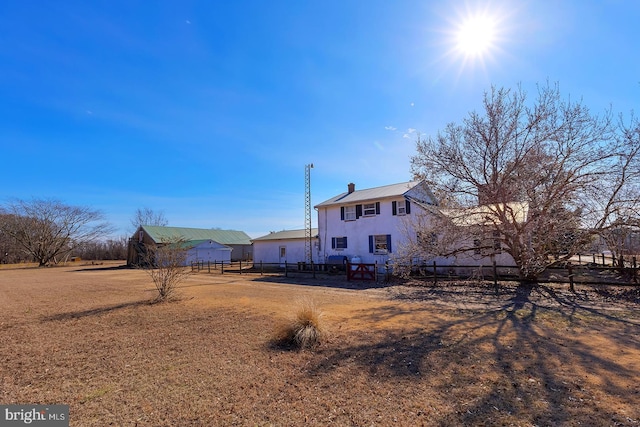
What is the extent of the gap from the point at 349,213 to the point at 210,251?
2437cm

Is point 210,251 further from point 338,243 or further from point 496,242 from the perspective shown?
point 496,242

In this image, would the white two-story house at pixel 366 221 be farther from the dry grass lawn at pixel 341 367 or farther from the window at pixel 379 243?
the dry grass lawn at pixel 341 367

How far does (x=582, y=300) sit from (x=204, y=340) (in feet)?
37.2

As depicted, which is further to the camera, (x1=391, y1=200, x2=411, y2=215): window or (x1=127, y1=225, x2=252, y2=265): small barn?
(x1=127, y1=225, x2=252, y2=265): small barn

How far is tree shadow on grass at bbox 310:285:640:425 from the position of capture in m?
3.50

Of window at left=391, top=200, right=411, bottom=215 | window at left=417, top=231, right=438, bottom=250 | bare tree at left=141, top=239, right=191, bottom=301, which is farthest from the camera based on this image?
window at left=391, top=200, right=411, bottom=215

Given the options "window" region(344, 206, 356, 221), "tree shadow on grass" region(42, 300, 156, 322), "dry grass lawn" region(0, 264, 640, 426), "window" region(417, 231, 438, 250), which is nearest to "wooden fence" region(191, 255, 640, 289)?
"window" region(417, 231, 438, 250)

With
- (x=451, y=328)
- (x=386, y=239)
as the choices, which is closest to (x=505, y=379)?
(x=451, y=328)

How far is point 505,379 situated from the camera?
430 cm

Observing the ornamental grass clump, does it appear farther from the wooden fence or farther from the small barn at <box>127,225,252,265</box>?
the small barn at <box>127,225,252,265</box>

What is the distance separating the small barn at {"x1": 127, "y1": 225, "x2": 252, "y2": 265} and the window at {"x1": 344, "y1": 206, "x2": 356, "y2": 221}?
20.4 m

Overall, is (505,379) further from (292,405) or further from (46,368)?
(46,368)

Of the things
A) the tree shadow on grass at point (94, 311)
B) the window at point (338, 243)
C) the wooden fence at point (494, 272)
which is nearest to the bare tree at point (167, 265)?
the tree shadow on grass at point (94, 311)

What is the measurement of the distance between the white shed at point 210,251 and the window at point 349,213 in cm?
2255
